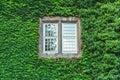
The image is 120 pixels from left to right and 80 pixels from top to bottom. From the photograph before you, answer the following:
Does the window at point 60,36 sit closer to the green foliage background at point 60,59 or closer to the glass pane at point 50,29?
the glass pane at point 50,29

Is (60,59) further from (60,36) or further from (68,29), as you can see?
(68,29)

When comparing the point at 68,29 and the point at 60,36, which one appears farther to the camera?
the point at 68,29

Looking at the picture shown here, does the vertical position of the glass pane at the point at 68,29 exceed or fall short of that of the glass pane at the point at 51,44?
it exceeds it

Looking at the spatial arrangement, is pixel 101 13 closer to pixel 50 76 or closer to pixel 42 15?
pixel 42 15

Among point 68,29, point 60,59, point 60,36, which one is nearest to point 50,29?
point 60,36

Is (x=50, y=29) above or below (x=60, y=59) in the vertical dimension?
above

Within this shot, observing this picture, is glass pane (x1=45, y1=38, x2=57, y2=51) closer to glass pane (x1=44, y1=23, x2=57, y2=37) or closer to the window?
the window

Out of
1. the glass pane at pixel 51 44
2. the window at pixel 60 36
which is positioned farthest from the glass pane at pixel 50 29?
the glass pane at pixel 51 44
